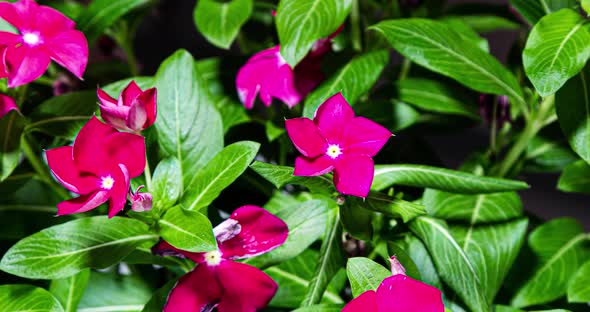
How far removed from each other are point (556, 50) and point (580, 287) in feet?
0.96

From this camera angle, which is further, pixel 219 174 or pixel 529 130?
pixel 529 130

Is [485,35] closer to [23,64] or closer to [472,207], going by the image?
[472,207]

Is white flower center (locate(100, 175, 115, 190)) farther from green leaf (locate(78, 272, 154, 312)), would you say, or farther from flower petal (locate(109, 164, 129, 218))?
green leaf (locate(78, 272, 154, 312))

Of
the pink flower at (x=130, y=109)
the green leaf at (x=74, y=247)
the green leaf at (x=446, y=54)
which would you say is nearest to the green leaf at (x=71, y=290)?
the green leaf at (x=74, y=247)

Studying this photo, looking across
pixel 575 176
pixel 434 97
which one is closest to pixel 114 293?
pixel 434 97

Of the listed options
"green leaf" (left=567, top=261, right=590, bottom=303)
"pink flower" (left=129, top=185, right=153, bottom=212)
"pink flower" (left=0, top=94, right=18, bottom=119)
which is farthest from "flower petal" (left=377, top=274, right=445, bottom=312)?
"pink flower" (left=0, top=94, right=18, bottom=119)

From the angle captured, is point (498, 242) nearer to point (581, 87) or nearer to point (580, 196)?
point (581, 87)

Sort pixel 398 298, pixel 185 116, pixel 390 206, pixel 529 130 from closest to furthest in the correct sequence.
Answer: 1. pixel 398 298
2. pixel 390 206
3. pixel 185 116
4. pixel 529 130

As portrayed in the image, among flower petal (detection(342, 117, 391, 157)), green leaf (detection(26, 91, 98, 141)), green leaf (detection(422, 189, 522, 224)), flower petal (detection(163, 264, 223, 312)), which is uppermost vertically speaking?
flower petal (detection(342, 117, 391, 157))

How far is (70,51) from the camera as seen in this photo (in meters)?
0.65

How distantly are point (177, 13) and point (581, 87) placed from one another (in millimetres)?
1325

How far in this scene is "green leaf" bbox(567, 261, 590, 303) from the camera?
2.47ft

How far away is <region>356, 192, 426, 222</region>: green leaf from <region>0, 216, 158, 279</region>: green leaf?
208 mm

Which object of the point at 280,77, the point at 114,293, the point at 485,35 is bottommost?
the point at 485,35
